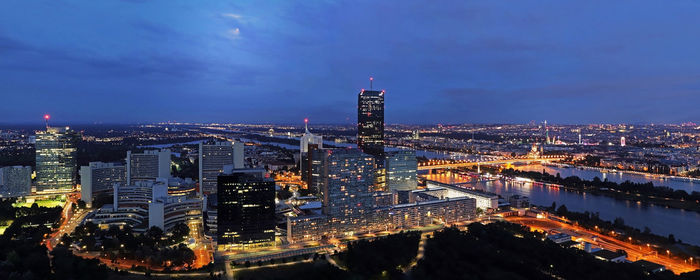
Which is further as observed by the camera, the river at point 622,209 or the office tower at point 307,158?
the office tower at point 307,158

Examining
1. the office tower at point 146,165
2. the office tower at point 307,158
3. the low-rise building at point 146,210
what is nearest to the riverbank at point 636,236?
the office tower at point 307,158

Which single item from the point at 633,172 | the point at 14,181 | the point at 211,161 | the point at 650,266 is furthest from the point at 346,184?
the point at 633,172

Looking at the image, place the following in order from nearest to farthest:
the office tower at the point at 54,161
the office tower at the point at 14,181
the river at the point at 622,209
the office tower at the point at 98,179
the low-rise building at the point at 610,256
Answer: the low-rise building at the point at 610,256 < the river at the point at 622,209 < the office tower at the point at 98,179 < the office tower at the point at 14,181 < the office tower at the point at 54,161

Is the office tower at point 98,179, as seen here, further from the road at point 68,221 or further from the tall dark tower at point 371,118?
the tall dark tower at point 371,118

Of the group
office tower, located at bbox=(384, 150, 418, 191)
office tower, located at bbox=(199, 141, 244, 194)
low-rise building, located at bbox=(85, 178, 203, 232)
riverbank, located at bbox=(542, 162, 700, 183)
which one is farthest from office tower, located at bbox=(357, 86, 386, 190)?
riverbank, located at bbox=(542, 162, 700, 183)

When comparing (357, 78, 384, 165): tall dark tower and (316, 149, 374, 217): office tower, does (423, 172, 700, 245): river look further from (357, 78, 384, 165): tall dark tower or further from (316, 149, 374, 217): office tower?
(316, 149, 374, 217): office tower

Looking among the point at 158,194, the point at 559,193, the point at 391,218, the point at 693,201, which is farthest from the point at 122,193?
the point at 693,201
